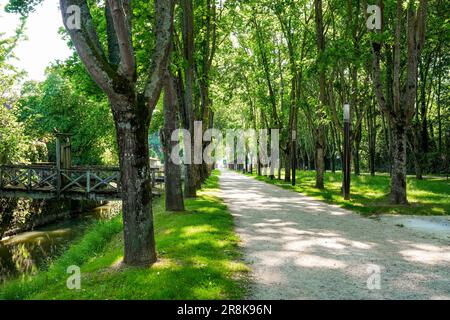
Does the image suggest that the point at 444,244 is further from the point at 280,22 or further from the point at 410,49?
the point at 280,22

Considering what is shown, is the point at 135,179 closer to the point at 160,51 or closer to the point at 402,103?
the point at 160,51

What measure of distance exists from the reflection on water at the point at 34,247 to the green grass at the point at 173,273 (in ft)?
12.4

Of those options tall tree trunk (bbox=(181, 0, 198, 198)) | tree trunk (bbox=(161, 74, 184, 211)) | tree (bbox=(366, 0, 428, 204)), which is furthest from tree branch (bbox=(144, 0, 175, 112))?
tree (bbox=(366, 0, 428, 204))

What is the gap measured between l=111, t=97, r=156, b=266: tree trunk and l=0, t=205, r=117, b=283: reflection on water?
7.90 m

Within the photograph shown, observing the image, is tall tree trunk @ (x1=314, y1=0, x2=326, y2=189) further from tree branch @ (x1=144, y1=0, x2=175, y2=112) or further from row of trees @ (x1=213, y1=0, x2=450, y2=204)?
tree branch @ (x1=144, y1=0, x2=175, y2=112)

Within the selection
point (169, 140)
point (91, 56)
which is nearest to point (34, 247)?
point (169, 140)

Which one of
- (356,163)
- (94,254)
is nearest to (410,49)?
(94,254)

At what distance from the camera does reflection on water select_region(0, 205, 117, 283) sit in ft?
45.3

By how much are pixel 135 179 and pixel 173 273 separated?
168cm

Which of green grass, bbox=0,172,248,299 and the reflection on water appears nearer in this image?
green grass, bbox=0,172,248,299

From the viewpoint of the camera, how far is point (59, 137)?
2362 centimetres

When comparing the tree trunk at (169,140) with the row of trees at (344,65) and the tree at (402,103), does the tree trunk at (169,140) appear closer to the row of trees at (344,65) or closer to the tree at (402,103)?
the row of trees at (344,65)

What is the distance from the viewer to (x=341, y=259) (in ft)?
24.5

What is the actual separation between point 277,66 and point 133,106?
1085 inches
